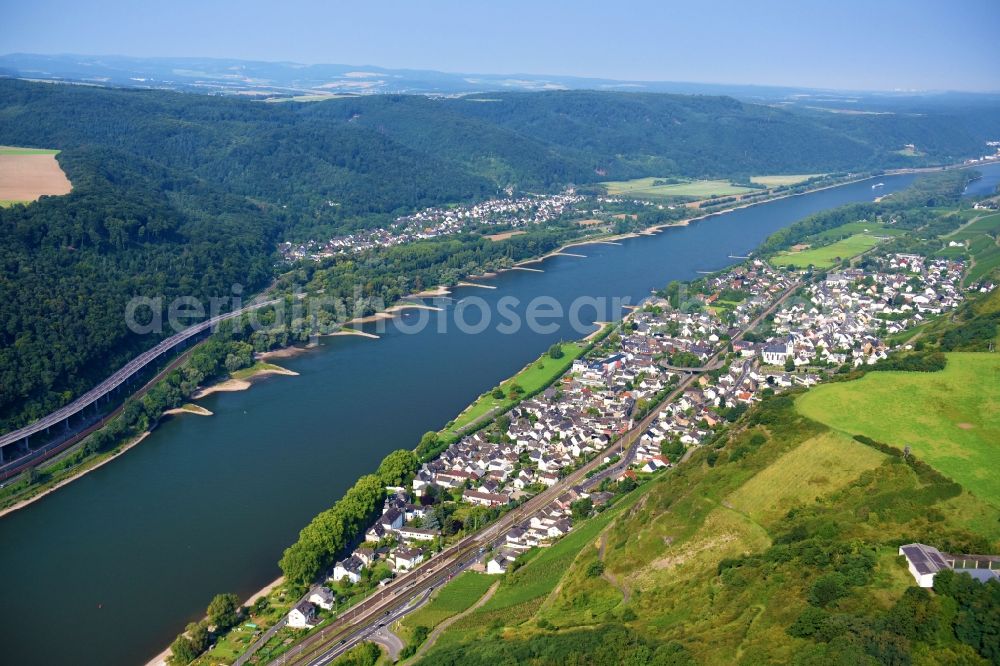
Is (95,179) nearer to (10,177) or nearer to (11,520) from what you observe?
(10,177)

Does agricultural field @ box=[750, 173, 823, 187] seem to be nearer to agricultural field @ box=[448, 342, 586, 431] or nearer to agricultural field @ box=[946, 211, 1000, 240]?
agricultural field @ box=[946, 211, 1000, 240]

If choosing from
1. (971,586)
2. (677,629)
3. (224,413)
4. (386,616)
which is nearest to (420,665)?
(386,616)

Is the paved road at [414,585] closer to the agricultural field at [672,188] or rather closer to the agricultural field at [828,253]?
the agricultural field at [828,253]

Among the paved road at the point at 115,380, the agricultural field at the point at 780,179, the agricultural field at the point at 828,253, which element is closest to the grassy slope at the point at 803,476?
the paved road at the point at 115,380

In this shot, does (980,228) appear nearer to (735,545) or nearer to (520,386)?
(520,386)

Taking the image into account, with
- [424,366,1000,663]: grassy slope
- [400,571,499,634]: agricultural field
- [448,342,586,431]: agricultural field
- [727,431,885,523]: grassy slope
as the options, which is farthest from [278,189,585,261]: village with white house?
[727,431,885,523]: grassy slope

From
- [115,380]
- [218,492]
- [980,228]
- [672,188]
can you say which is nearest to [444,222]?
[672,188]
